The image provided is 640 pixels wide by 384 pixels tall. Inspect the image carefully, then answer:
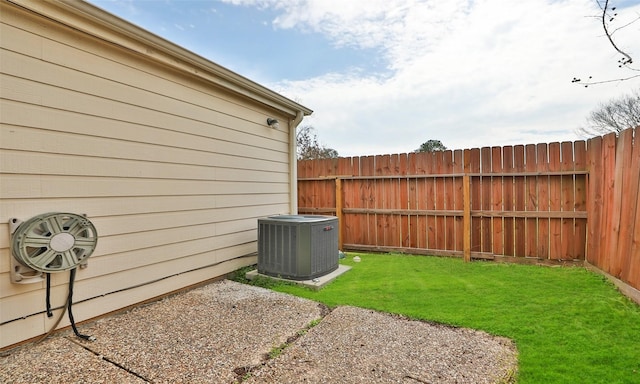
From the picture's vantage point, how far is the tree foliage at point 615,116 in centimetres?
922

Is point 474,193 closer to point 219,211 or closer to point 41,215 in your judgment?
point 219,211

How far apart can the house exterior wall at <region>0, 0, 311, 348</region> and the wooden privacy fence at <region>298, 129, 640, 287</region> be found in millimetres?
2294

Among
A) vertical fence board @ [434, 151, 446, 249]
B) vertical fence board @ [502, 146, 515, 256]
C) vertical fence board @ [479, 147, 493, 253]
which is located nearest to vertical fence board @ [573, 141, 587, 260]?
vertical fence board @ [502, 146, 515, 256]

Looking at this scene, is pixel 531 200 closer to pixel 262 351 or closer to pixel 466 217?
pixel 466 217

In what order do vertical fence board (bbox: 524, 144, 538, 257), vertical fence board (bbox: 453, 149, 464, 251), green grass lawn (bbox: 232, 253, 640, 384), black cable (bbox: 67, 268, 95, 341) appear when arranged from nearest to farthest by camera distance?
green grass lawn (bbox: 232, 253, 640, 384)
black cable (bbox: 67, 268, 95, 341)
vertical fence board (bbox: 524, 144, 538, 257)
vertical fence board (bbox: 453, 149, 464, 251)

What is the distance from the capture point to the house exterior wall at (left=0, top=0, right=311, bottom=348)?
210 centimetres

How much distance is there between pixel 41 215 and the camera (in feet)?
6.95

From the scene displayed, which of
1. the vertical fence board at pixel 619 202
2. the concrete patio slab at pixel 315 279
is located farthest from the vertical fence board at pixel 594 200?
the concrete patio slab at pixel 315 279

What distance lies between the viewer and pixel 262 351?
6.75ft

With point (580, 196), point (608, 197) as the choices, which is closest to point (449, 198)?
point (580, 196)

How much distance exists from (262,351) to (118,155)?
2141mm

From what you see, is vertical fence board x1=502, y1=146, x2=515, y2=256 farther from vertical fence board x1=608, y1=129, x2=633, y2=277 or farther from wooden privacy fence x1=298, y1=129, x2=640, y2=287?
vertical fence board x1=608, y1=129, x2=633, y2=277

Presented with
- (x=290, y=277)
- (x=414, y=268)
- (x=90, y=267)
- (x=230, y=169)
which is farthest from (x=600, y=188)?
(x=90, y=267)

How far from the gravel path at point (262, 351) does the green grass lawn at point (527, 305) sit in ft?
0.69
